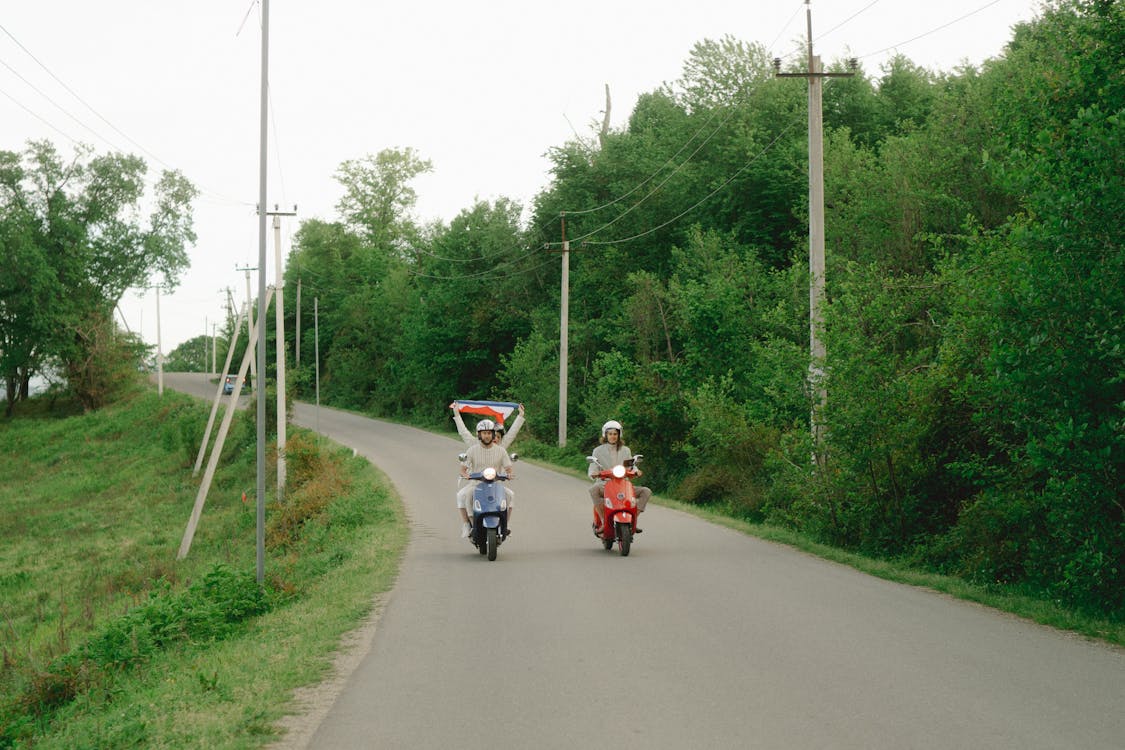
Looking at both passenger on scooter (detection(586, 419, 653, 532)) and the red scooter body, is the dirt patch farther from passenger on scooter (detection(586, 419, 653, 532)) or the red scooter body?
passenger on scooter (detection(586, 419, 653, 532))

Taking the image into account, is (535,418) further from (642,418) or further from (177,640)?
(177,640)

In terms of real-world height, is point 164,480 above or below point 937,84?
below

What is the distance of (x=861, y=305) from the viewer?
645 inches

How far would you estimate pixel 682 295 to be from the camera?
97.3ft

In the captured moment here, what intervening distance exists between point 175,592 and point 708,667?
12.5 meters

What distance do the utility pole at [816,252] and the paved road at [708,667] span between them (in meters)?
3.80

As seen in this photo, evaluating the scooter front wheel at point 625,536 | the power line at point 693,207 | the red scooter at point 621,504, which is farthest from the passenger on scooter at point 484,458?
the power line at point 693,207

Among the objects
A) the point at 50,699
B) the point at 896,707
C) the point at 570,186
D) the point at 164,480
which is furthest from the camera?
the point at 570,186

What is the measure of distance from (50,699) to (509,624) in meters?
5.12

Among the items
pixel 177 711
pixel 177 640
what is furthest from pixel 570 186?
pixel 177 711

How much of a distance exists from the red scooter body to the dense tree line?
347cm

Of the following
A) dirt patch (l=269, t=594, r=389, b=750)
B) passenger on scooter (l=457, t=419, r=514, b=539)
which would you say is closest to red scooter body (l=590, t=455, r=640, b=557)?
passenger on scooter (l=457, t=419, r=514, b=539)

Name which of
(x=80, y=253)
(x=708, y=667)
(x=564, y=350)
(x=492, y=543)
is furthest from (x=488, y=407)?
(x=80, y=253)

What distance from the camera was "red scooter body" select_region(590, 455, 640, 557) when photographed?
14383mm
